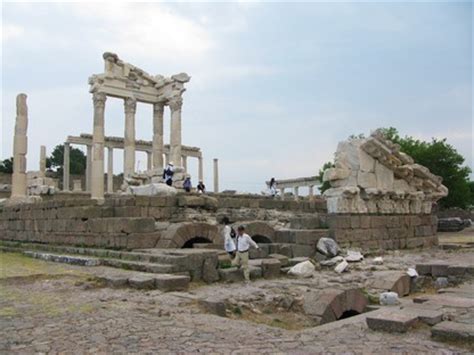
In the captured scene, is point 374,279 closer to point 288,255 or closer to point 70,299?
point 288,255

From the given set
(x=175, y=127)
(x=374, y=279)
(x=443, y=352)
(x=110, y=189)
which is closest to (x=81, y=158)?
(x=110, y=189)

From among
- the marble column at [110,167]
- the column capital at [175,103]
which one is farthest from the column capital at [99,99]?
the marble column at [110,167]

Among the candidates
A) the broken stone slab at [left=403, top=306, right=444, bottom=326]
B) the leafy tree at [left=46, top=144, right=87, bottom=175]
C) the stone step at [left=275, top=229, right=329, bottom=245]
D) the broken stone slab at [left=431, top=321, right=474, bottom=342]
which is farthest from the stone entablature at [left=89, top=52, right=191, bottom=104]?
the leafy tree at [left=46, top=144, right=87, bottom=175]

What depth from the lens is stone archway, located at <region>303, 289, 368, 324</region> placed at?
23.9 ft

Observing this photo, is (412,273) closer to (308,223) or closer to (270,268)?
(270,268)

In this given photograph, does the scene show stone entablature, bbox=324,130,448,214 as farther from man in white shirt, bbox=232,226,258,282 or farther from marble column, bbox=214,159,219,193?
marble column, bbox=214,159,219,193

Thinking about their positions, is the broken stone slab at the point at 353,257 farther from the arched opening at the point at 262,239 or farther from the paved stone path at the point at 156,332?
the paved stone path at the point at 156,332

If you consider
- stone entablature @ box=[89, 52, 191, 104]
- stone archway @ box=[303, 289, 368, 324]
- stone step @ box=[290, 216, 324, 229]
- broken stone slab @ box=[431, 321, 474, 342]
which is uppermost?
stone entablature @ box=[89, 52, 191, 104]

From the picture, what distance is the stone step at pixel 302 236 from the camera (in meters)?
13.4

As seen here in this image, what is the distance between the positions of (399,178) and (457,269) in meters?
7.14

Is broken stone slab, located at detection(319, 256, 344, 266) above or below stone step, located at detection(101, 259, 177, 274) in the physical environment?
below

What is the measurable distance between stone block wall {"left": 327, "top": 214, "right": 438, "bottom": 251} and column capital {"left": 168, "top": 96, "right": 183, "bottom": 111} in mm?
18573

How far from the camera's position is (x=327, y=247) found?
1313cm

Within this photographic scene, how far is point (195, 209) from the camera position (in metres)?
16.3
